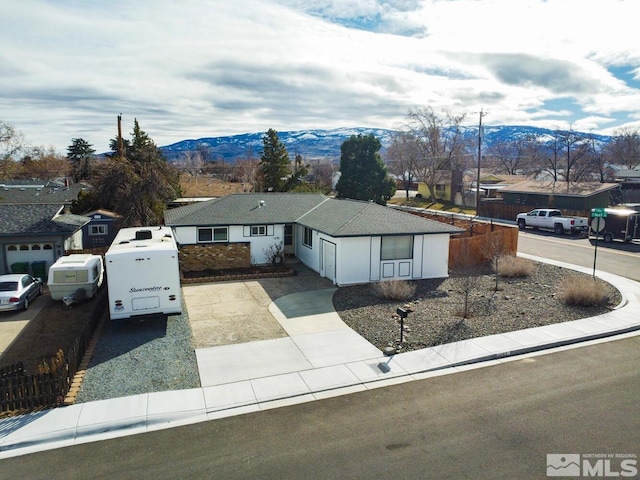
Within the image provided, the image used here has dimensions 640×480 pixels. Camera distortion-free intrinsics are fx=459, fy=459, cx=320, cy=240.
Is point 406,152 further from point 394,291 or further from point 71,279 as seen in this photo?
point 71,279

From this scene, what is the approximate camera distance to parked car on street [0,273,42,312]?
1673 centimetres

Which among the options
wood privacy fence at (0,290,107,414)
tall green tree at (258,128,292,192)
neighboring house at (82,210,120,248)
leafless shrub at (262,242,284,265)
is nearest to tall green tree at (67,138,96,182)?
tall green tree at (258,128,292,192)

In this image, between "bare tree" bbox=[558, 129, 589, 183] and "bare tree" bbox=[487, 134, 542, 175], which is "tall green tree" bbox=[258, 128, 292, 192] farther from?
"bare tree" bbox=[487, 134, 542, 175]

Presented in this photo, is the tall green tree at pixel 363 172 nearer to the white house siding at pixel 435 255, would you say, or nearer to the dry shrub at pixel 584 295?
the white house siding at pixel 435 255

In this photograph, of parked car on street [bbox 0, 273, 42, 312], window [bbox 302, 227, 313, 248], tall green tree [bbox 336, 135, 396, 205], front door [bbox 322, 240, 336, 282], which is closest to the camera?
parked car on street [bbox 0, 273, 42, 312]

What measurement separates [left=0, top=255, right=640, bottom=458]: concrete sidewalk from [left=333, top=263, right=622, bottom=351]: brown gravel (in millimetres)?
527

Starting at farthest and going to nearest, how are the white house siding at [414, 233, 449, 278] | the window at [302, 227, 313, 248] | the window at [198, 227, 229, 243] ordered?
the window at [302, 227, 313, 248] → the window at [198, 227, 229, 243] → the white house siding at [414, 233, 449, 278]

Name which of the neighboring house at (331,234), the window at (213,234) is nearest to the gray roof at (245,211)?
the neighboring house at (331,234)

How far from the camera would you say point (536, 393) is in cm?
1077

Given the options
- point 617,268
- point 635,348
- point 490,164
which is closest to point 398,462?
point 635,348

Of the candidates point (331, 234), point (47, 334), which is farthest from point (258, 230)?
point (47, 334)

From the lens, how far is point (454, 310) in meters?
17.1

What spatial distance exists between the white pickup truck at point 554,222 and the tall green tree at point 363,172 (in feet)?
48.0

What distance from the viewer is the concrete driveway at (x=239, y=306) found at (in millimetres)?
14664
